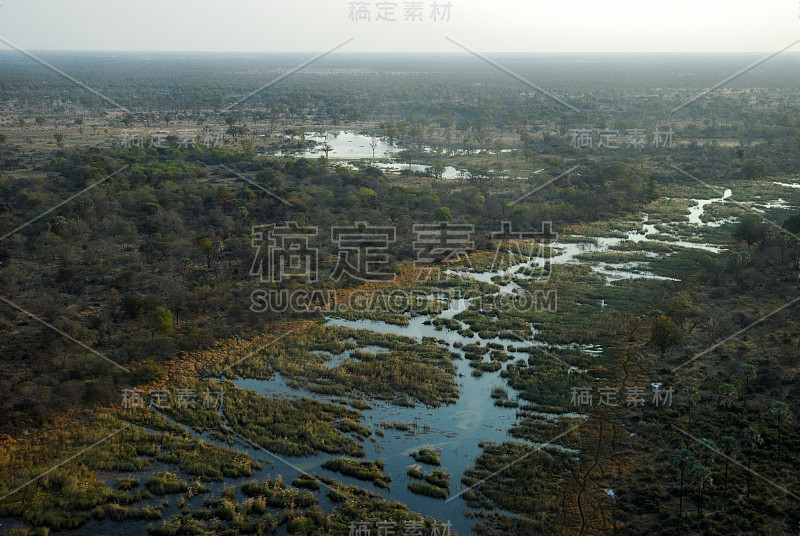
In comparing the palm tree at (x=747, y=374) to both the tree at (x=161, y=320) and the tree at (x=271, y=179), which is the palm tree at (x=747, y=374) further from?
the tree at (x=271, y=179)

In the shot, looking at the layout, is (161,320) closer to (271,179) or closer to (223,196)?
Result: (223,196)

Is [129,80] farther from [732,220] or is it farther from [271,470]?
[271,470]

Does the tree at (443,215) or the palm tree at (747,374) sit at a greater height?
the tree at (443,215)

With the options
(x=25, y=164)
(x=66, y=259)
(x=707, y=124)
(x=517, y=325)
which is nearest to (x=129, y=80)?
(x=25, y=164)

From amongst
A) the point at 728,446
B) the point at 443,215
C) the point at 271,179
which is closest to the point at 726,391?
the point at 728,446

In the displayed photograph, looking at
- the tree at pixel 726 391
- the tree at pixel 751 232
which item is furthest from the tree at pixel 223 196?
the tree at pixel 726 391

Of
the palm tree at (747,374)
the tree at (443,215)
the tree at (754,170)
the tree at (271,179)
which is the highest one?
the tree at (754,170)

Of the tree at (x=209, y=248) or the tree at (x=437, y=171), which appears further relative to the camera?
the tree at (x=437, y=171)
